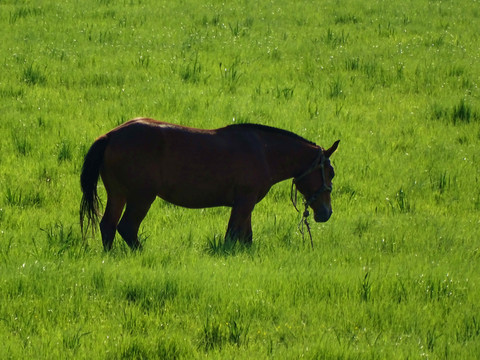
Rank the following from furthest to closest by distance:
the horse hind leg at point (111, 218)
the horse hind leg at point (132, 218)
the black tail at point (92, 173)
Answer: the horse hind leg at point (111, 218), the horse hind leg at point (132, 218), the black tail at point (92, 173)

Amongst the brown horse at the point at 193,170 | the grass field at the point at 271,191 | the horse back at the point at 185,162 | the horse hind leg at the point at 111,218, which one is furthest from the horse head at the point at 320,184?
the horse hind leg at the point at 111,218

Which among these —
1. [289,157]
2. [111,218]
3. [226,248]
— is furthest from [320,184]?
[111,218]

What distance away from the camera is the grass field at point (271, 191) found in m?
6.13

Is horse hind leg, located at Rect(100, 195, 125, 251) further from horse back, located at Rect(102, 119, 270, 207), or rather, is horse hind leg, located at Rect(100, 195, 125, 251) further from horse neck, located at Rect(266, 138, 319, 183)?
Result: horse neck, located at Rect(266, 138, 319, 183)

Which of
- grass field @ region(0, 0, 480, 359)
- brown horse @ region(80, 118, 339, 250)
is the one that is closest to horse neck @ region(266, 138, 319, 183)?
brown horse @ region(80, 118, 339, 250)

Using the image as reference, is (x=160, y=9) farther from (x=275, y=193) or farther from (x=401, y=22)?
(x=275, y=193)

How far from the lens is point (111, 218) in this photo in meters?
8.15

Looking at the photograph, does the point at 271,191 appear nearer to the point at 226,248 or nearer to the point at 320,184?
A: the point at 320,184

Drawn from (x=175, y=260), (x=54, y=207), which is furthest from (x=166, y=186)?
(x=54, y=207)

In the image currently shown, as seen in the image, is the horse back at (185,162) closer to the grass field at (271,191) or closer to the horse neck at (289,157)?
the horse neck at (289,157)

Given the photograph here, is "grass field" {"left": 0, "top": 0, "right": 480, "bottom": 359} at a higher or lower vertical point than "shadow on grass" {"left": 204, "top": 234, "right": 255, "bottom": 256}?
higher

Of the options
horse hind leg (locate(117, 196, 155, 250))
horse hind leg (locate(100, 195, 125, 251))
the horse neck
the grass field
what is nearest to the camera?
the grass field

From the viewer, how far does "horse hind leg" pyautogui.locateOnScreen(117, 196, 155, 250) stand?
795 centimetres

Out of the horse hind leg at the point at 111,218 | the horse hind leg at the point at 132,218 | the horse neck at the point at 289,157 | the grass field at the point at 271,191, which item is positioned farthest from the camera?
the horse neck at the point at 289,157
